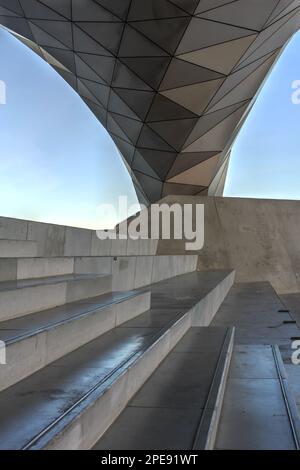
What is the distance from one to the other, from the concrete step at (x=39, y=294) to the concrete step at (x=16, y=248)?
3.05 ft

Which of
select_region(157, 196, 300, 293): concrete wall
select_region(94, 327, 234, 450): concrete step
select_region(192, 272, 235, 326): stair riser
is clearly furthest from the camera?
select_region(157, 196, 300, 293): concrete wall

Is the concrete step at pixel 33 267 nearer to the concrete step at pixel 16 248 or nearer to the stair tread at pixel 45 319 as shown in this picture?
the concrete step at pixel 16 248

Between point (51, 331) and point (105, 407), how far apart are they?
0.65 meters

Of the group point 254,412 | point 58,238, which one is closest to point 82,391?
point 254,412

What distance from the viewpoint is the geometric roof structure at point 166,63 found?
13.1 metres

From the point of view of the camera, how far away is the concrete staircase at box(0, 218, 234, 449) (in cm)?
201

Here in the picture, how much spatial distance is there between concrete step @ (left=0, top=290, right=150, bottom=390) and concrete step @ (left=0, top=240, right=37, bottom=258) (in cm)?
114

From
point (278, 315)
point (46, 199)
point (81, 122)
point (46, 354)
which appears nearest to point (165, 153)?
point (46, 199)

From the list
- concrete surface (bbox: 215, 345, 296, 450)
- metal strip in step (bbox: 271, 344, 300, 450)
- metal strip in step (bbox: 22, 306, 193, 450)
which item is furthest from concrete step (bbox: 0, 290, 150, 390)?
metal strip in step (bbox: 271, 344, 300, 450)

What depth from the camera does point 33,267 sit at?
432cm

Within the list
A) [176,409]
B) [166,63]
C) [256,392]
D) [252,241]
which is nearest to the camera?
[176,409]

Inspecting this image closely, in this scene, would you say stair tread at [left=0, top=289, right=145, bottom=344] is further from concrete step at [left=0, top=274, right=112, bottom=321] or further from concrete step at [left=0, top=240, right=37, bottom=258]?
concrete step at [left=0, top=240, right=37, bottom=258]

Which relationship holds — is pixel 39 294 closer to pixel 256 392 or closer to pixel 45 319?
pixel 45 319
